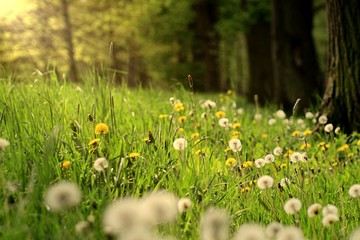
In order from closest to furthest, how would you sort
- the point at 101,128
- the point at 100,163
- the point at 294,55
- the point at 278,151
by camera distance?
1. the point at 100,163
2. the point at 101,128
3. the point at 278,151
4. the point at 294,55

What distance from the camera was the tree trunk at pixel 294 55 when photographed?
415 inches

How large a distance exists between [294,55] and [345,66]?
4.70 meters

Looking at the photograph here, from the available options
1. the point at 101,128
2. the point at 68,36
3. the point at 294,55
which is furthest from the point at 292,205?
the point at 68,36

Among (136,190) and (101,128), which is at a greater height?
(101,128)

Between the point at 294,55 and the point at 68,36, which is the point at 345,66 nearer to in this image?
the point at 294,55

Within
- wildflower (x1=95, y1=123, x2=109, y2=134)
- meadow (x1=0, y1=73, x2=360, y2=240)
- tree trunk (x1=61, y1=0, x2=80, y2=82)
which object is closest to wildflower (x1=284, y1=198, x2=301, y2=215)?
meadow (x1=0, y1=73, x2=360, y2=240)

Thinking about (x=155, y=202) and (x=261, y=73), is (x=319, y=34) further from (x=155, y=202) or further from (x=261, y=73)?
(x=155, y=202)

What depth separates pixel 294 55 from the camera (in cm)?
1052

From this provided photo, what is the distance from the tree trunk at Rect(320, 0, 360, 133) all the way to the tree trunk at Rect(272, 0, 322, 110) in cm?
454

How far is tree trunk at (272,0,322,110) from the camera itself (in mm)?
10539

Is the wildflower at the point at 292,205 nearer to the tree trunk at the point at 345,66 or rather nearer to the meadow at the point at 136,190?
the meadow at the point at 136,190

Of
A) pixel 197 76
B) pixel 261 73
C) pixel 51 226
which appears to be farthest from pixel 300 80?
pixel 51 226

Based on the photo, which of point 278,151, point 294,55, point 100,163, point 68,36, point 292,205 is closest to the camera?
point 292,205

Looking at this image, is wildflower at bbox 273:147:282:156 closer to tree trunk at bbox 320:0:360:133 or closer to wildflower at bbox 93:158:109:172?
wildflower at bbox 93:158:109:172
